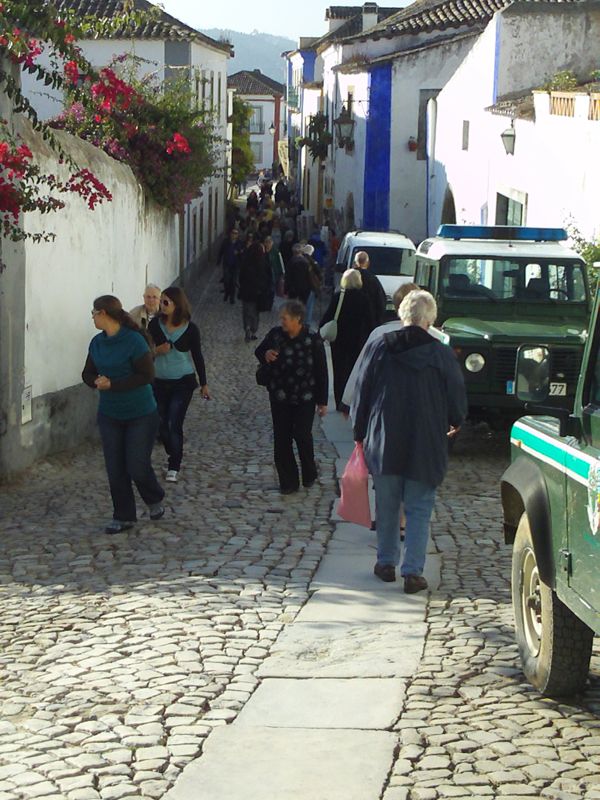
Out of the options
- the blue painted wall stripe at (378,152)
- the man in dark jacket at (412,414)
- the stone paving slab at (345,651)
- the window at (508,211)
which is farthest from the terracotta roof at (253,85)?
the stone paving slab at (345,651)

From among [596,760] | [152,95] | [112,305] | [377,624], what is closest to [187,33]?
[152,95]

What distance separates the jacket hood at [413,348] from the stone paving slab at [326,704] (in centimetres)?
218

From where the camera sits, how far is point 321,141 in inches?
1997

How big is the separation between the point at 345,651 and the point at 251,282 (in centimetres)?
1495

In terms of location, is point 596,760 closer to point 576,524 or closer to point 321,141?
point 576,524

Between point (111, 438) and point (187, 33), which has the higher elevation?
point (187, 33)

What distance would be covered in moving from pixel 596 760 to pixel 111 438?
5.04 m

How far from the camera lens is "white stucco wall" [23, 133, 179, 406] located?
1180 centimetres

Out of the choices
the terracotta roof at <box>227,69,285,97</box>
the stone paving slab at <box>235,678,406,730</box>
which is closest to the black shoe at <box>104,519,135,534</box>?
the stone paving slab at <box>235,678,406,730</box>

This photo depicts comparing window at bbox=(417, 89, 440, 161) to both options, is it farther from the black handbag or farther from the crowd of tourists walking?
the black handbag

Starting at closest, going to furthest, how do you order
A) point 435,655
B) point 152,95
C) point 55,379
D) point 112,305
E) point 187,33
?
point 435,655, point 112,305, point 55,379, point 152,95, point 187,33

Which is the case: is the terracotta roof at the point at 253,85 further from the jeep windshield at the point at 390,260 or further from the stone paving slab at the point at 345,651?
the stone paving slab at the point at 345,651

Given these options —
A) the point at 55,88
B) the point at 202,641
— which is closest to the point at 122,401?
the point at 55,88

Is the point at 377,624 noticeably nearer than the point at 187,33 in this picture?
Yes
